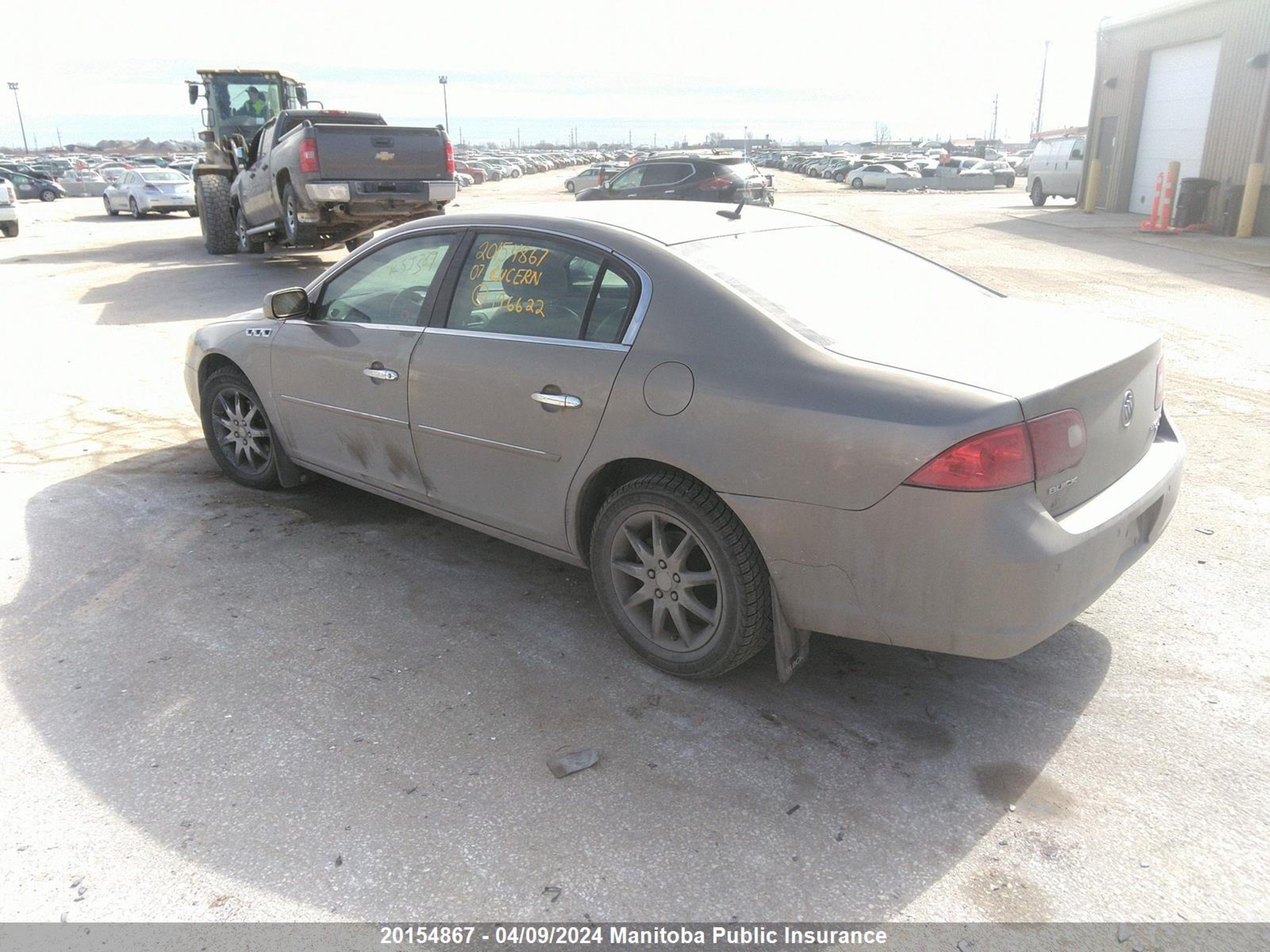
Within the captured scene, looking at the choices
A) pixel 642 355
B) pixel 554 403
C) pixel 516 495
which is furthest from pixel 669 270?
pixel 516 495

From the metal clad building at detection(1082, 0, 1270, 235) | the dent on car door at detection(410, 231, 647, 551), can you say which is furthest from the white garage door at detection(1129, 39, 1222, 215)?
the dent on car door at detection(410, 231, 647, 551)

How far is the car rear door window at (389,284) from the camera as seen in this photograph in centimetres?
407

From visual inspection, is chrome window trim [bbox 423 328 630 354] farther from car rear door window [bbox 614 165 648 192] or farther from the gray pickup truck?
car rear door window [bbox 614 165 648 192]

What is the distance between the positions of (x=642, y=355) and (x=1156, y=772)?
6.75ft

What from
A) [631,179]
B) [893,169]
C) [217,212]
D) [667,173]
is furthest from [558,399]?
[893,169]

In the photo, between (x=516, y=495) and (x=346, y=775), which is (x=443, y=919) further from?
(x=516, y=495)

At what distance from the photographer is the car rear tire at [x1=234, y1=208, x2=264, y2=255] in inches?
636

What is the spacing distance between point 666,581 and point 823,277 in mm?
1277

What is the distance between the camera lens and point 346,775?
2.88 m

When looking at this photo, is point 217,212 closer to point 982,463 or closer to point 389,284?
point 389,284

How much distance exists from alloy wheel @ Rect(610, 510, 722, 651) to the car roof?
105 cm

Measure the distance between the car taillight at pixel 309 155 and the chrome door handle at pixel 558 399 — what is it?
35.2ft

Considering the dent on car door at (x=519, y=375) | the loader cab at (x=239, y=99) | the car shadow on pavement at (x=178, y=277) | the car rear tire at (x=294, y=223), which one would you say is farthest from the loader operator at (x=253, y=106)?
the dent on car door at (x=519, y=375)

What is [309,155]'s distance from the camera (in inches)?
500
